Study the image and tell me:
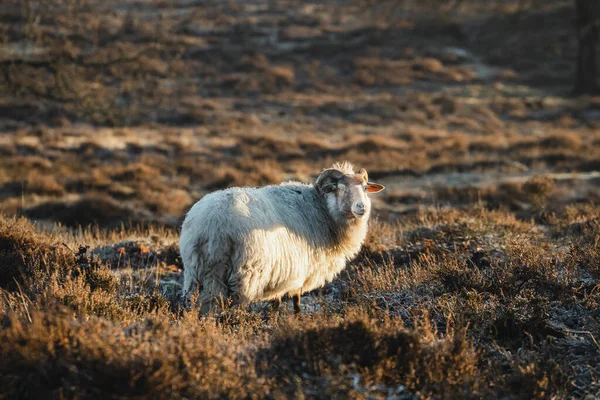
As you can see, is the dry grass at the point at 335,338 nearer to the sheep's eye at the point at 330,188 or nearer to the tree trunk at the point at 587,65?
the sheep's eye at the point at 330,188

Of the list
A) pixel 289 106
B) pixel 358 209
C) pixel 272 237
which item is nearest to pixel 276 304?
pixel 272 237

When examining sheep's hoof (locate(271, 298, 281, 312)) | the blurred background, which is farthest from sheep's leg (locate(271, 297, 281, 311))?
the blurred background

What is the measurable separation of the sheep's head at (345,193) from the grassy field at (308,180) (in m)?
0.85

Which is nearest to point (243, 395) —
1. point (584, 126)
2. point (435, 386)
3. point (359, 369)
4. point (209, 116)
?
point (359, 369)

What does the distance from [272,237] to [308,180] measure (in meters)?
11.2

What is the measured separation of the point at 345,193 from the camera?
6.38 metres

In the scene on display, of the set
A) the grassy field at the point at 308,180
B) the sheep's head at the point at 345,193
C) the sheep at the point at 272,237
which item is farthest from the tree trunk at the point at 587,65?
the sheep at the point at 272,237

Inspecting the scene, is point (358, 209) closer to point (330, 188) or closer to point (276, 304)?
point (330, 188)

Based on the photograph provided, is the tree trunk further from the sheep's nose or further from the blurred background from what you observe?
the sheep's nose

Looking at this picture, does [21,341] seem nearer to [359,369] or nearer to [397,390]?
[359,369]

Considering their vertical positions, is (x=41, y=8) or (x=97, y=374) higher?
(x=41, y=8)

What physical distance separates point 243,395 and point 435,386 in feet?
4.34

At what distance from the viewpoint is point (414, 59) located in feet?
125

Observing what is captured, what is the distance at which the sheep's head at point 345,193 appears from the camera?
247 inches
